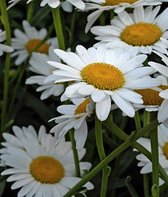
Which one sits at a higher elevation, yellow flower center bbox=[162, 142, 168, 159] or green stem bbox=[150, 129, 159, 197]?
green stem bbox=[150, 129, 159, 197]

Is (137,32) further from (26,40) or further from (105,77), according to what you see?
(26,40)

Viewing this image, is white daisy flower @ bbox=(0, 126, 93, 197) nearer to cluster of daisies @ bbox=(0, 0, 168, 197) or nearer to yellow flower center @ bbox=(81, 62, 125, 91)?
cluster of daisies @ bbox=(0, 0, 168, 197)

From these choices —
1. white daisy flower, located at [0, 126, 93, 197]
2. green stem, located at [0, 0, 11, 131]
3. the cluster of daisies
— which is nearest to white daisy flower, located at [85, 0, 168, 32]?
the cluster of daisies

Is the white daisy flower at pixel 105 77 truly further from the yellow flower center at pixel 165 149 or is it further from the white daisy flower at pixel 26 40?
the white daisy flower at pixel 26 40

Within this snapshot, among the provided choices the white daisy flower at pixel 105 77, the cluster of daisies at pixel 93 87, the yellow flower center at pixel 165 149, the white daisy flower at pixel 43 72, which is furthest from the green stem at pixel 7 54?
the yellow flower center at pixel 165 149

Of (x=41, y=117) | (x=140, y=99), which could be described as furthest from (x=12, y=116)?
(x=140, y=99)

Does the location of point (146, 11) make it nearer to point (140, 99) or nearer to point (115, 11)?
point (115, 11)
